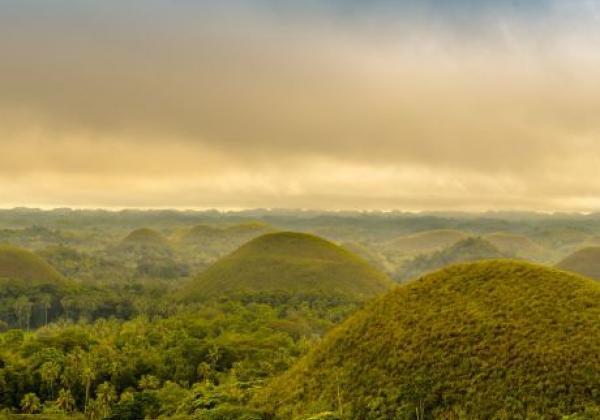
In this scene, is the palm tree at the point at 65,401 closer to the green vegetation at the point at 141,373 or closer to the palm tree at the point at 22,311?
the green vegetation at the point at 141,373

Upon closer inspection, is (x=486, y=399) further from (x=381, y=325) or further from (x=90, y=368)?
(x=90, y=368)

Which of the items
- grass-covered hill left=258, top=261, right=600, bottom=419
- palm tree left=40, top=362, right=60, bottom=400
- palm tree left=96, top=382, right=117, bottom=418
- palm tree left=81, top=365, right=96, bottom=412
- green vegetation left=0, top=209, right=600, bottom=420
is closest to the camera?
grass-covered hill left=258, top=261, right=600, bottom=419

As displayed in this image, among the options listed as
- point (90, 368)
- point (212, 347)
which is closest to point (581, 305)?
point (212, 347)

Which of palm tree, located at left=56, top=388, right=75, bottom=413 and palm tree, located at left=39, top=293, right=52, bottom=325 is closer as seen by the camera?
palm tree, located at left=56, top=388, right=75, bottom=413

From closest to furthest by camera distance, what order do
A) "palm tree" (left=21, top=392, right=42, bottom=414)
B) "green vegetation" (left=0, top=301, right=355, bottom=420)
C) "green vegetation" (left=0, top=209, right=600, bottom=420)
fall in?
"green vegetation" (left=0, top=209, right=600, bottom=420) → "green vegetation" (left=0, top=301, right=355, bottom=420) → "palm tree" (left=21, top=392, right=42, bottom=414)

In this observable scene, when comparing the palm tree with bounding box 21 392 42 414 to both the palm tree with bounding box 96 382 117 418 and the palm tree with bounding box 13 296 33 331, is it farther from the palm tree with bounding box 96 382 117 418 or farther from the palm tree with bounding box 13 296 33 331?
the palm tree with bounding box 13 296 33 331

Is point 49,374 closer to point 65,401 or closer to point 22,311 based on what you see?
point 65,401

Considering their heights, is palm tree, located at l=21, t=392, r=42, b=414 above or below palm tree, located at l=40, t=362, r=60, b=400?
below

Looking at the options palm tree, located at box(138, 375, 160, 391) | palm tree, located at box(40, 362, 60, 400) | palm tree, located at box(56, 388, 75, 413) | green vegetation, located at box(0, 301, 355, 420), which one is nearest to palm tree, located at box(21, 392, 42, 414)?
green vegetation, located at box(0, 301, 355, 420)
